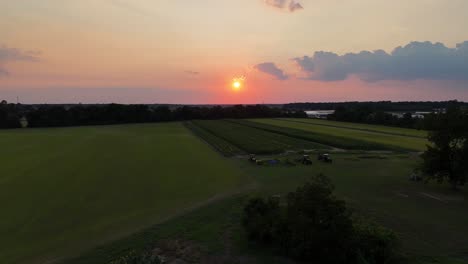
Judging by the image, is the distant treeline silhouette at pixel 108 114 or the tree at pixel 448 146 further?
the distant treeline silhouette at pixel 108 114

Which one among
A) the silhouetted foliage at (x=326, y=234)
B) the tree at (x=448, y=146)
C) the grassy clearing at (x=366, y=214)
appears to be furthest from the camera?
the tree at (x=448, y=146)

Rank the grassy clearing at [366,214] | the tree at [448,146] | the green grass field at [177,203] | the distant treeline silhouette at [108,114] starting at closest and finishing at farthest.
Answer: the grassy clearing at [366,214]
the green grass field at [177,203]
the tree at [448,146]
the distant treeline silhouette at [108,114]

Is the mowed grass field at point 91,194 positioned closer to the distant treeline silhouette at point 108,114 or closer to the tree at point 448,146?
the tree at point 448,146

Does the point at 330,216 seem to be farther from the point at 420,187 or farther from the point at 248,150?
the point at 248,150

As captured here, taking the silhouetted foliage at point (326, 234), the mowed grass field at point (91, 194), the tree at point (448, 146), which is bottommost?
the mowed grass field at point (91, 194)

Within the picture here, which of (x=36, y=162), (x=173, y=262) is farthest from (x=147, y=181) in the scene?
(x=36, y=162)

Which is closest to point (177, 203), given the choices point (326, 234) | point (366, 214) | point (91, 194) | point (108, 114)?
point (91, 194)

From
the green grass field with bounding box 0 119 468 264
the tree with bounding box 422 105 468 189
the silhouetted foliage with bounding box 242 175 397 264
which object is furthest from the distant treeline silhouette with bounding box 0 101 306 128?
the silhouetted foliage with bounding box 242 175 397 264

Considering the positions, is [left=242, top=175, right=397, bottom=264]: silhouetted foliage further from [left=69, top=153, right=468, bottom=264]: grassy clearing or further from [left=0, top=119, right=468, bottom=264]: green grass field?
[left=0, top=119, right=468, bottom=264]: green grass field

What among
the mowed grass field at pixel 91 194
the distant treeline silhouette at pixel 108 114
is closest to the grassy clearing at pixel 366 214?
the mowed grass field at pixel 91 194
